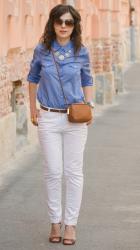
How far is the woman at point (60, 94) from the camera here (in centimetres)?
652

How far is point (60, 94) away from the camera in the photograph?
6.53 meters

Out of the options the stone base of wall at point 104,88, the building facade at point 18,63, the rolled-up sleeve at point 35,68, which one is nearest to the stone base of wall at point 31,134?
the building facade at point 18,63

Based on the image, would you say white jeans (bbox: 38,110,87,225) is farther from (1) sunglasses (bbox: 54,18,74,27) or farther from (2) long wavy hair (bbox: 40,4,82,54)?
(1) sunglasses (bbox: 54,18,74,27)

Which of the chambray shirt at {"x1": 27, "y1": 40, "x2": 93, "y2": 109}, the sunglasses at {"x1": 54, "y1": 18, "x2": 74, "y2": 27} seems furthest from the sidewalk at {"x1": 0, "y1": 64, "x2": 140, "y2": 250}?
the sunglasses at {"x1": 54, "y1": 18, "x2": 74, "y2": 27}

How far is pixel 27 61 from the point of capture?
13305mm

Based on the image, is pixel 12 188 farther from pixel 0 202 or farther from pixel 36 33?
pixel 36 33

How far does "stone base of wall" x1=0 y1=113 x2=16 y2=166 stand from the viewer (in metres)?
10.6

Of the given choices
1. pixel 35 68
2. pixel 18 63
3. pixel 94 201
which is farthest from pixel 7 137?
pixel 35 68

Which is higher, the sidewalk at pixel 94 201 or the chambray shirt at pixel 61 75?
the chambray shirt at pixel 61 75

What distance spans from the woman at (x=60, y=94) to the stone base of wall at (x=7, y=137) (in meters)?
3.97

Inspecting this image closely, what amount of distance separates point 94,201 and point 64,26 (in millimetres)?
2548

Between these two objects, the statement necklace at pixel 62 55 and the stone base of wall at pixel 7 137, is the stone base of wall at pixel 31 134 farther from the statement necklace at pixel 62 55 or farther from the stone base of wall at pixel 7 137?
the statement necklace at pixel 62 55

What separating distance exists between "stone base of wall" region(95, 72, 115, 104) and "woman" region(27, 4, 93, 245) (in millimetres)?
13743

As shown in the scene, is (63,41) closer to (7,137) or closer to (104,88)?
(7,137)
